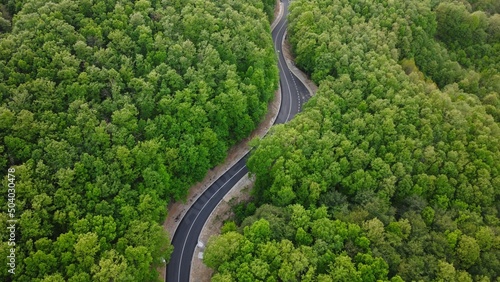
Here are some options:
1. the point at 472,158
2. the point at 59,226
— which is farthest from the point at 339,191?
the point at 59,226

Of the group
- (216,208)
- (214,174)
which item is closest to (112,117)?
(214,174)

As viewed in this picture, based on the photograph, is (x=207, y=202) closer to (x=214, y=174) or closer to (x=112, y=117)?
(x=214, y=174)

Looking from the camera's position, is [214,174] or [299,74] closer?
[214,174]

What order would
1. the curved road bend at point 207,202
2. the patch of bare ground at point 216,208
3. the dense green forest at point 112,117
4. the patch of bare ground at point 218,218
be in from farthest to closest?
the curved road bend at point 207,202 < the patch of bare ground at point 216,208 < the patch of bare ground at point 218,218 < the dense green forest at point 112,117

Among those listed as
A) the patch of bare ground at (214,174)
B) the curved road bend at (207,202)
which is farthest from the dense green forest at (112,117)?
the curved road bend at (207,202)

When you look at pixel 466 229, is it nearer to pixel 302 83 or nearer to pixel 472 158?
pixel 472 158

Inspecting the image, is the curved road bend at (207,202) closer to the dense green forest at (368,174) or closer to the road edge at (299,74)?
the road edge at (299,74)

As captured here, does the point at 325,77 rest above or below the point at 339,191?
above
